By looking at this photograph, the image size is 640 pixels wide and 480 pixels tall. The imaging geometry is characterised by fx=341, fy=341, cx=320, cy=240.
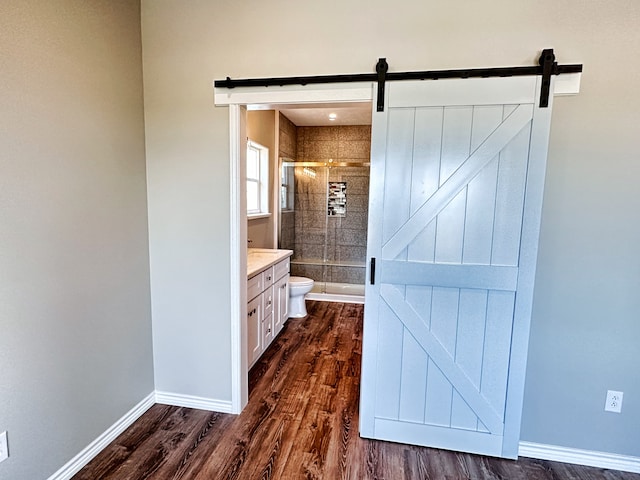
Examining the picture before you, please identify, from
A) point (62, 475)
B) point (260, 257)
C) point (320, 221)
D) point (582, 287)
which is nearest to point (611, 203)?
point (582, 287)

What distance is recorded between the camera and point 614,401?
187cm

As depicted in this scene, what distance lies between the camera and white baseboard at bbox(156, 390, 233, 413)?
232 cm

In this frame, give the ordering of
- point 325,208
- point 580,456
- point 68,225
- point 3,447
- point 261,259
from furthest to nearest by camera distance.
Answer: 1. point 325,208
2. point 261,259
3. point 580,456
4. point 68,225
5. point 3,447

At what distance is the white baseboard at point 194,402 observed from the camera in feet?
7.60

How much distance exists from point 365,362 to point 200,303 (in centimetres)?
114

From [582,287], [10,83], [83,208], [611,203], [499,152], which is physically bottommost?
[582,287]

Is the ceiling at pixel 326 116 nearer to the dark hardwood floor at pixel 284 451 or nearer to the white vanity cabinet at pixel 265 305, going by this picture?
the white vanity cabinet at pixel 265 305

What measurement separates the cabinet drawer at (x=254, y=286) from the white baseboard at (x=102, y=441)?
956 mm

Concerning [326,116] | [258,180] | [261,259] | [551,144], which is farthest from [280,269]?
[551,144]

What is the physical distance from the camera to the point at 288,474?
1804 millimetres

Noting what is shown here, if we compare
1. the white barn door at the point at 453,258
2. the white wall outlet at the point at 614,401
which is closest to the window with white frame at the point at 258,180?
the white barn door at the point at 453,258

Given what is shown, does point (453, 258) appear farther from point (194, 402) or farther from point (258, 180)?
point (258, 180)

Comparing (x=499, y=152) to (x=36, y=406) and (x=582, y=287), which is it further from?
(x=36, y=406)

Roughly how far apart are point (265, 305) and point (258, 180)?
1883mm
